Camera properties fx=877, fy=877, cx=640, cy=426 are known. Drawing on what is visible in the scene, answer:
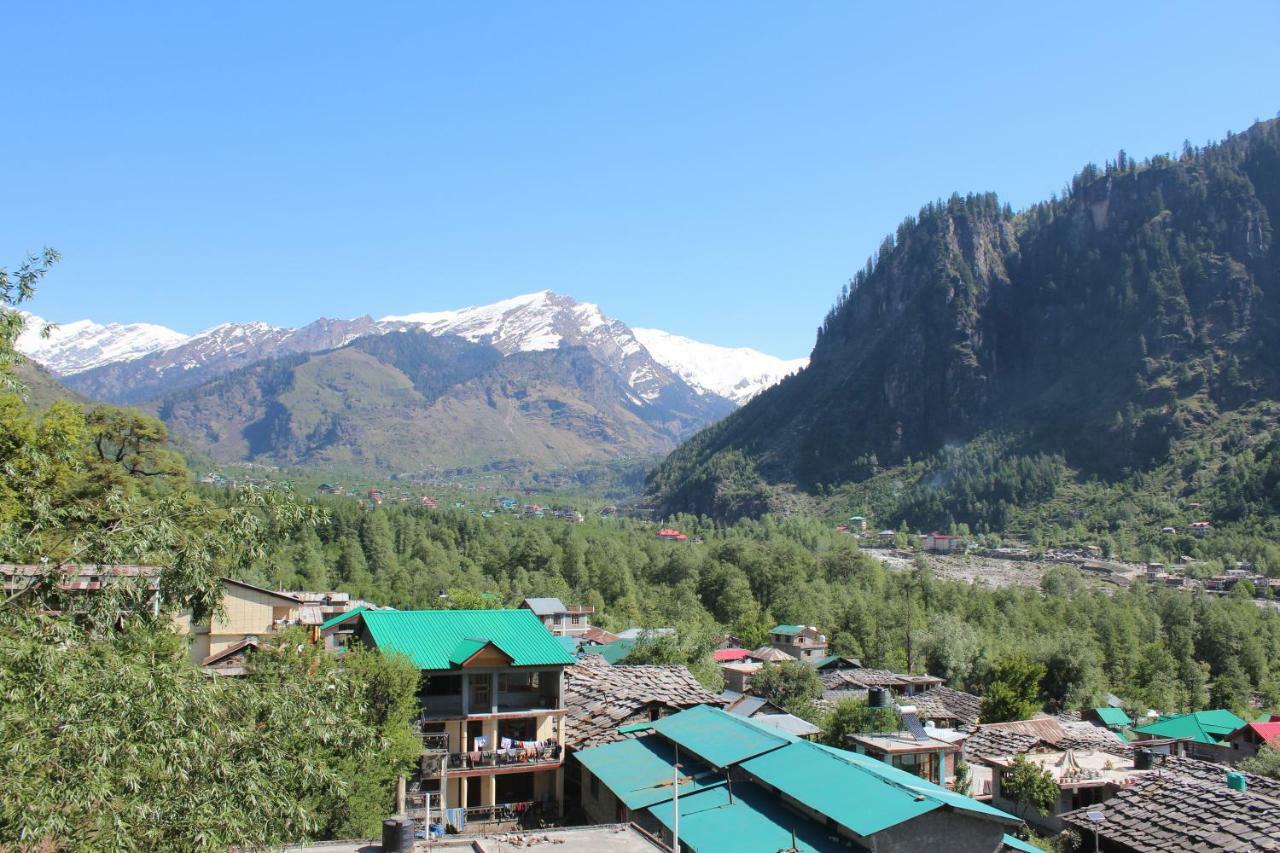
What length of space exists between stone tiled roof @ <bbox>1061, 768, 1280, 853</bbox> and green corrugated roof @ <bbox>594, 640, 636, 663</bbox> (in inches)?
1371

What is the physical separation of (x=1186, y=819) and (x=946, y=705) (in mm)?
31710

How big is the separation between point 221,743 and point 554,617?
62.4 m

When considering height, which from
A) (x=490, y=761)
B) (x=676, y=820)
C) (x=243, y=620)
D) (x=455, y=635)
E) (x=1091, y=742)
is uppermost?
(x=243, y=620)

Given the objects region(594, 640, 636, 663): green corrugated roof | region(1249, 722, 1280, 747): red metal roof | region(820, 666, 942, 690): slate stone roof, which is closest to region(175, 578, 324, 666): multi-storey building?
region(594, 640, 636, 663): green corrugated roof

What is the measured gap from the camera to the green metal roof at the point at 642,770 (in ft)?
76.1

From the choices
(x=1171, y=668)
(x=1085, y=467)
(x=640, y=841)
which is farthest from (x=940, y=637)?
(x=1085, y=467)

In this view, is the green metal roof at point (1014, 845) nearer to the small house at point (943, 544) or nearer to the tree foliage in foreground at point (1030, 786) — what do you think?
the tree foliage in foreground at point (1030, 786)

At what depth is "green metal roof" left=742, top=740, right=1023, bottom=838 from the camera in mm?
19359

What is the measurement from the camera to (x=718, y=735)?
25.7 m

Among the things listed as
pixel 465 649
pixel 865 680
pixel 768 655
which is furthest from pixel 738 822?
pixel 768 655

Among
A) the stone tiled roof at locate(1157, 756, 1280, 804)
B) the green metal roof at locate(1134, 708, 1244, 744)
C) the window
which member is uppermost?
the window

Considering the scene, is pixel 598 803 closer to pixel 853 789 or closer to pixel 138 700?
pixel 853 789

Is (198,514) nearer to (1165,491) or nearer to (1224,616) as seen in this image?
(1224,616)

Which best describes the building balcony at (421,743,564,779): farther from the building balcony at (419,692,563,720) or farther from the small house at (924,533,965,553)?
the small house at (924,533,965,553)
